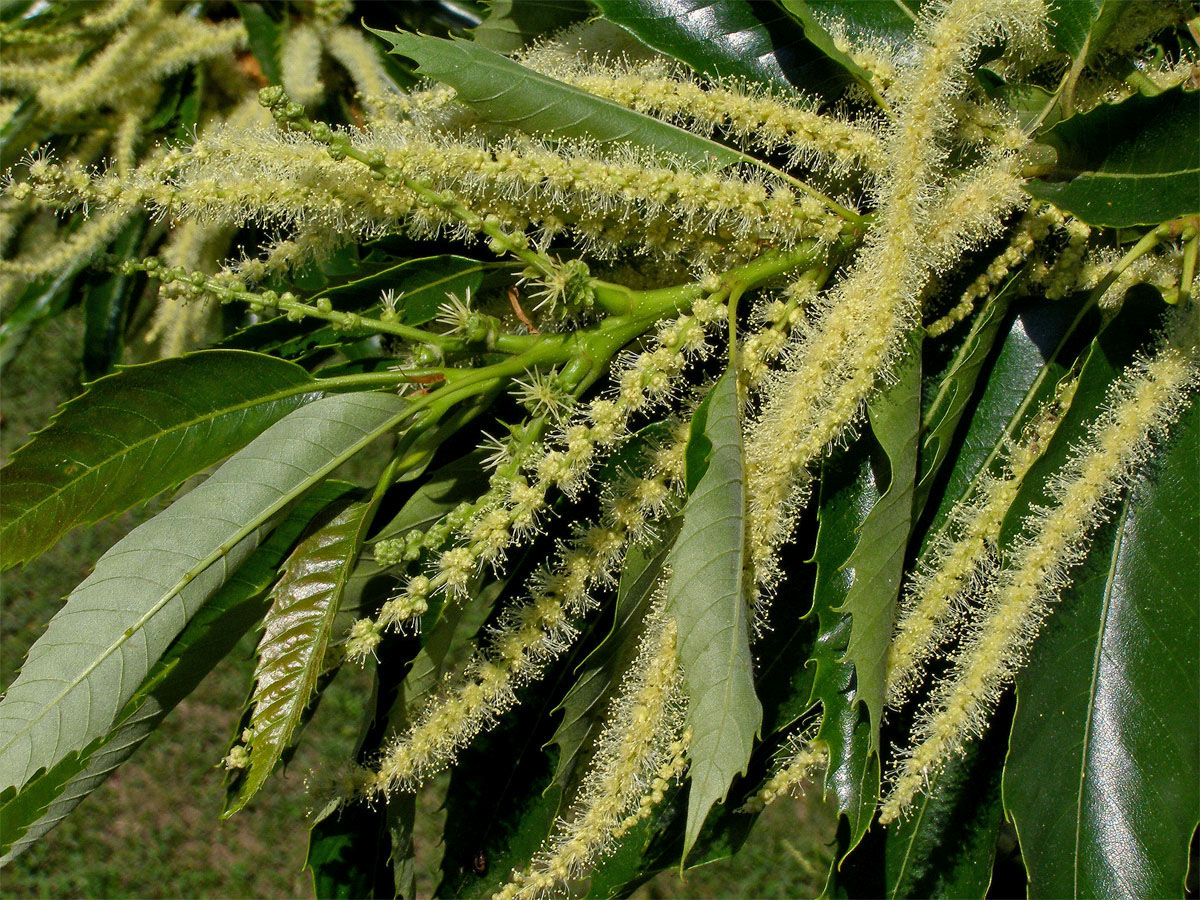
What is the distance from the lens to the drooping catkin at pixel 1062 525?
1.07 meters

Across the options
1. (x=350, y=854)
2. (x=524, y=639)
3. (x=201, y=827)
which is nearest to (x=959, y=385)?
(x=524, y=639)

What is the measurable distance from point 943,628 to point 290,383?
0.92 metres

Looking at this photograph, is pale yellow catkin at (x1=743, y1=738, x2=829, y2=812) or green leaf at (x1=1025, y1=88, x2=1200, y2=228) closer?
green leaf at (x1=1025, y1=88, x2=1200, y2=228)

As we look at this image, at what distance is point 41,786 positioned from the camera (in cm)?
114

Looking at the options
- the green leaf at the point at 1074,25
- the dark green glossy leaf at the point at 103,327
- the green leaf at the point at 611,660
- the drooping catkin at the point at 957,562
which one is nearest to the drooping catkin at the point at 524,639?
the green leaf at the point at 611,660

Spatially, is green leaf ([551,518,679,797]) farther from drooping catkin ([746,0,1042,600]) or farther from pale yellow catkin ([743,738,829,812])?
pale yellow catkin ([743,738,829,812])

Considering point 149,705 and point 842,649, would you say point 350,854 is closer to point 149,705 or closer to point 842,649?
point 149,705

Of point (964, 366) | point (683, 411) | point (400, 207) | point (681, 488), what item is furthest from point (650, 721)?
point (400, 207)

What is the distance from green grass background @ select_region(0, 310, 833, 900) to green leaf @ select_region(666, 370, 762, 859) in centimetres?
272

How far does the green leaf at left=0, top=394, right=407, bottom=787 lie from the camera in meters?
0.97

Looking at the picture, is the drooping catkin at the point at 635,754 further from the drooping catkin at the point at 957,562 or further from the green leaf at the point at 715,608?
the drooping catkin at the point at 957,562

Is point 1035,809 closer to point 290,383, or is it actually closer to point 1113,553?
point 1113,553

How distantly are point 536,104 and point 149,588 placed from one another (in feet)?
2.44

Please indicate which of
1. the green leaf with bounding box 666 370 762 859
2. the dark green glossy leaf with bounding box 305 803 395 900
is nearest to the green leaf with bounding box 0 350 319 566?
the green leaf with bounding box 666 370 762 859
